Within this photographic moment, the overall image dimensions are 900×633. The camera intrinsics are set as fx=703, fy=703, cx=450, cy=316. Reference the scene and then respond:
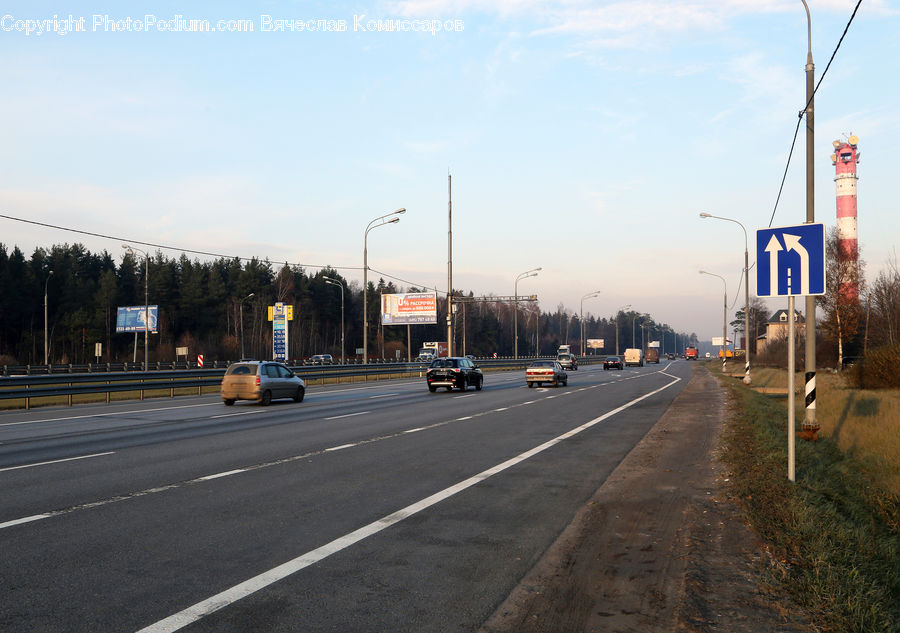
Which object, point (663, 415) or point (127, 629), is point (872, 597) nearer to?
point (127, 629)

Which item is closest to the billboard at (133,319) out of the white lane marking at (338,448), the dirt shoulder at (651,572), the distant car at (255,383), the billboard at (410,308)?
the billboard at (410,308)

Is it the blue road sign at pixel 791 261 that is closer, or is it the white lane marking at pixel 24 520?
the white lane marking at pixel 24 520

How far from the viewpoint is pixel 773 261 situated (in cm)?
956

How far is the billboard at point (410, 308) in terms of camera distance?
77000 millimetres

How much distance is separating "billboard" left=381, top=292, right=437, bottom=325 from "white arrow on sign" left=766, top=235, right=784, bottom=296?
66.6 metres

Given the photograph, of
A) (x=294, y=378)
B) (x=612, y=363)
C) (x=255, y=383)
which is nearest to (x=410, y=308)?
(x=612, y=363)

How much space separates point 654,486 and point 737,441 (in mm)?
5156

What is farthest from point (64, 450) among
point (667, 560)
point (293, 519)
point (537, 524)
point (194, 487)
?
point (667, 560)

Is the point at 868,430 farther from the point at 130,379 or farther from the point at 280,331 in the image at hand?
the point at 280,331

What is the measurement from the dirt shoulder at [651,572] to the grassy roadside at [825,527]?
206 mm

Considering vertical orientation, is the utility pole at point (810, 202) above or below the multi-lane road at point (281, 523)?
above

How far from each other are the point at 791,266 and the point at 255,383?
64.8 feet

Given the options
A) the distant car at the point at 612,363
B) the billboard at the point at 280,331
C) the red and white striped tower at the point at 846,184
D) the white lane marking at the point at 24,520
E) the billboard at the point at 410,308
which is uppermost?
the red and white striped tower at the point at 846,184

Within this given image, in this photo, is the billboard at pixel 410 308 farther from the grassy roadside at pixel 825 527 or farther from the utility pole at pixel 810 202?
the grassy roadside at pixel 825 527
